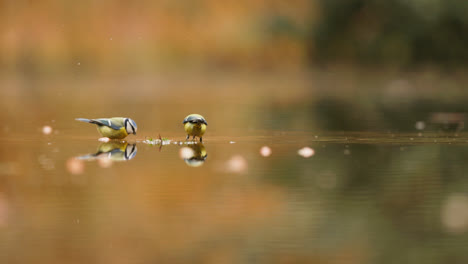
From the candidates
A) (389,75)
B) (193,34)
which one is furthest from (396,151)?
(193,34)

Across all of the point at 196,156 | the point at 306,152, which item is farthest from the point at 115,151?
the point at 306,152

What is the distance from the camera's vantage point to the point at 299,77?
85.1 feet

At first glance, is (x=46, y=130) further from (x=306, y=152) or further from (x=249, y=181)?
(x=249, y=181)

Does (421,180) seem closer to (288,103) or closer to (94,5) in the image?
(288,103)

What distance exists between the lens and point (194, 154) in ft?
21.0

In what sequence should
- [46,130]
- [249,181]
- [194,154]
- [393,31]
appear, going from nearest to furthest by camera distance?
[249,181] < [194,154] < [46,130] < [393,31]

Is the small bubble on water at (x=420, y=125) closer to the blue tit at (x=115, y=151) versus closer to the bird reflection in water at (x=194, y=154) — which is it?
the bird reflection in water at (x=194, y=154)

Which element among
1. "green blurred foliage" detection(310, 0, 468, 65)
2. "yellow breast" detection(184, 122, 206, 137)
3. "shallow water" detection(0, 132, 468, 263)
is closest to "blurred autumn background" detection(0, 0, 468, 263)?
"shallow water" detection(0, 132, 468, 263)

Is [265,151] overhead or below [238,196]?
overhead

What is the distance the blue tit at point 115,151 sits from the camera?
621 centimetres

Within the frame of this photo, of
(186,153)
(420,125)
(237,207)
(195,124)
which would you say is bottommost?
(237,207)

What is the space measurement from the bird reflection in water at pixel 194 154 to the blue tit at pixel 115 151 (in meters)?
0.35

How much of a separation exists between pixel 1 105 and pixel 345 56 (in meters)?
14.6

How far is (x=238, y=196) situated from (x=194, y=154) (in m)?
2.00
